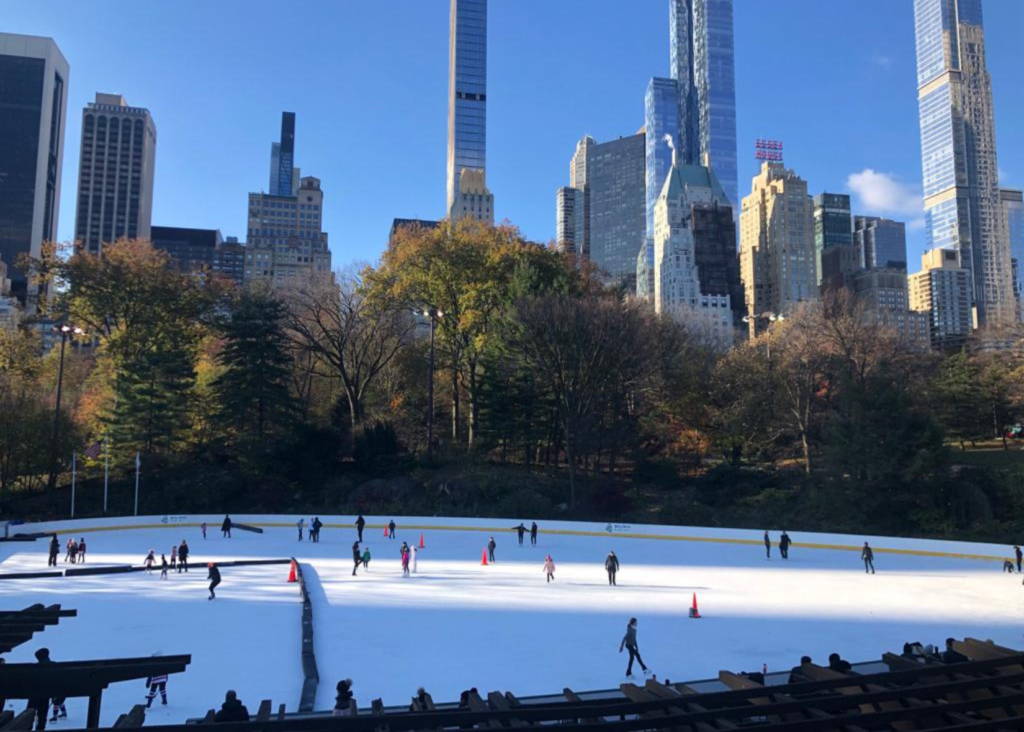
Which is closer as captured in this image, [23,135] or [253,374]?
[253,374]

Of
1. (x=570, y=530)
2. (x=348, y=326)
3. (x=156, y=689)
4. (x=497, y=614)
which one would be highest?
(x=348, y=326)

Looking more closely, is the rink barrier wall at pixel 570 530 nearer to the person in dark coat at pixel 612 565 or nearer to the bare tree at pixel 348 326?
the person in dark coat at pixel 612 565

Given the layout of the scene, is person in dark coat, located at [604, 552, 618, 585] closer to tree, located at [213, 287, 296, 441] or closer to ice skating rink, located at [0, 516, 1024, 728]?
ice skating rink, located at [0, 516, 1024, 728]

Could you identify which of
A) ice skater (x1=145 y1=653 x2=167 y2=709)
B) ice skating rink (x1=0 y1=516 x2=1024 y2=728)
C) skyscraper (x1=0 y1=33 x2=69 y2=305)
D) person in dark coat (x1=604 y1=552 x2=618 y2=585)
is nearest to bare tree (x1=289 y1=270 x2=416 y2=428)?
ice skating rink (x1=0 y1=516 x2=1024 y2=728)

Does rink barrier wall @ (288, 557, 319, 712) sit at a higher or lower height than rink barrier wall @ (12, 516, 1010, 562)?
lower

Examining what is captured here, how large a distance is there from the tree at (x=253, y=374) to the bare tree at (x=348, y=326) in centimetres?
246

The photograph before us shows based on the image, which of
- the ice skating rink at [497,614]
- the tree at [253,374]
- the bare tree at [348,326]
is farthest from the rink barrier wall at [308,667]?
the bare tree at [348,326]

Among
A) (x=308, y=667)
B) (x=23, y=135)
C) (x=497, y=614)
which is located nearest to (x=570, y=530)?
(x=497, y=614)

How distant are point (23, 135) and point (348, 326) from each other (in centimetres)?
18174

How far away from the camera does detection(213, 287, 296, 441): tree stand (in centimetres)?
4728

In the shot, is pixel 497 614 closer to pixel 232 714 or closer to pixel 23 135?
pixel 232 714

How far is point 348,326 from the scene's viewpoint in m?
51.5

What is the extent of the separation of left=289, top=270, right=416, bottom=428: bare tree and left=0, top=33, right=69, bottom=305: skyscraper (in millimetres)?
164481

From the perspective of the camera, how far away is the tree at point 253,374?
4728cm
